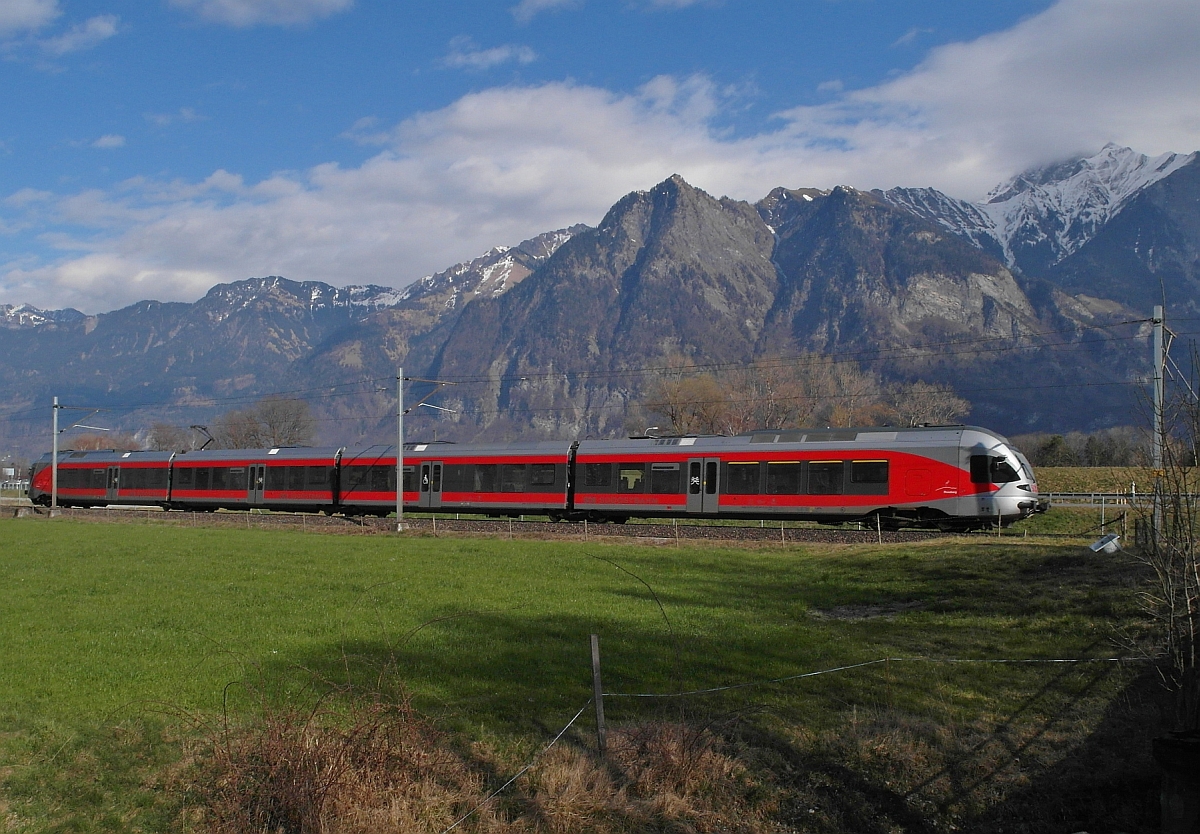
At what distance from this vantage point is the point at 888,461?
30.9 meters

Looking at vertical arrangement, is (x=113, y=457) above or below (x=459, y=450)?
below

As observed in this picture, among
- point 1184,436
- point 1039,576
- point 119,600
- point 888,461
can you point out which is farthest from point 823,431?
point 1184,436

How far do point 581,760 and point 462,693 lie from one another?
9.47ft

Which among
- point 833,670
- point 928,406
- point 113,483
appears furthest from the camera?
point 928,406

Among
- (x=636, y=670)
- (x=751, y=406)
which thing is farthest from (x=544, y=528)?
(x=751, y=406)

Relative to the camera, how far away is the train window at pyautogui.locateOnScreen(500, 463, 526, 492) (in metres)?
39.0

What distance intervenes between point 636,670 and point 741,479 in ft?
72.3

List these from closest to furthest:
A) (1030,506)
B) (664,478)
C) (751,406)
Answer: (1030,506), (664,478), (751,406)

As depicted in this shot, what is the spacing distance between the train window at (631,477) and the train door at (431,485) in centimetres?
941

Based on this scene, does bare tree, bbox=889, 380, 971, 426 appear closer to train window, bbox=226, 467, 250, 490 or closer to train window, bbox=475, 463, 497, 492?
train window, bbox=475, 463, 497, 492

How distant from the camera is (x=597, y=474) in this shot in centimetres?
3700

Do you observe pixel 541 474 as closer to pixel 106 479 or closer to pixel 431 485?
pixel 431 485

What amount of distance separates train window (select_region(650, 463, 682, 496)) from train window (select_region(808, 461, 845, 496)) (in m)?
5.11

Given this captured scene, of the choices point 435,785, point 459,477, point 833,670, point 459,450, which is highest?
point 459,450
